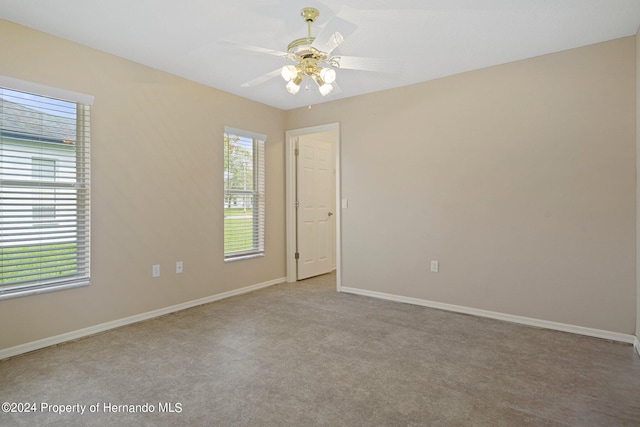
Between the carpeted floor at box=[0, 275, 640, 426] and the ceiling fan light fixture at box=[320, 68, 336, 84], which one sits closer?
the carpeted floor at box=[0, 275, 640, 426]

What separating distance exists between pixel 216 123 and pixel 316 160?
172cm

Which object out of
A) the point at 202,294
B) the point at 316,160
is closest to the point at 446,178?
the point at 316,160

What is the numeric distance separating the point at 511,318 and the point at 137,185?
370 centimetres

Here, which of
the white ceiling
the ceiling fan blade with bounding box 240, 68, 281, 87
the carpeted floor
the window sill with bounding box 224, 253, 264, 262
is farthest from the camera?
the window sill with bounding box 224, 253, 264, 262

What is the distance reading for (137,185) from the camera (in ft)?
10.9

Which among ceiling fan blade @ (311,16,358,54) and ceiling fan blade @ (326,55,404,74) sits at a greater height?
ceiling fan blade @ (326,55,404,74)

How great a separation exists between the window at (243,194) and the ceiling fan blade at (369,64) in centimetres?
161

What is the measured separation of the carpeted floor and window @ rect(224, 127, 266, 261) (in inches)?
48.4

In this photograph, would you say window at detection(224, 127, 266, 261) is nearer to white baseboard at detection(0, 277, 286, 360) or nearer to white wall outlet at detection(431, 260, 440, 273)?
white baseboard at detection(0, 277, 286, 360)

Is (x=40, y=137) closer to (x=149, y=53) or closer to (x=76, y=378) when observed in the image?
(x=149, y=53)

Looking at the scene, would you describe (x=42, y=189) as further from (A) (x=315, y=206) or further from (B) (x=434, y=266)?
(B) (x=434, y=266)

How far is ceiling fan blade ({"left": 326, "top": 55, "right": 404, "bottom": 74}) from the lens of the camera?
3.23 meters

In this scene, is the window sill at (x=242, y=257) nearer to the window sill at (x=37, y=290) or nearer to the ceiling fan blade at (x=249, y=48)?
the window sill at (x=37, y=290)

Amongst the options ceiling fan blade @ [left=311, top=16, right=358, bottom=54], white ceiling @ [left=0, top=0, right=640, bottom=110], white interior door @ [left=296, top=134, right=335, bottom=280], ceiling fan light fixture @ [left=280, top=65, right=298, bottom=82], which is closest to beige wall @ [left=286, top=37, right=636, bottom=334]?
white ceiling @ [left=0, top=0, right=640, bottom=110]
